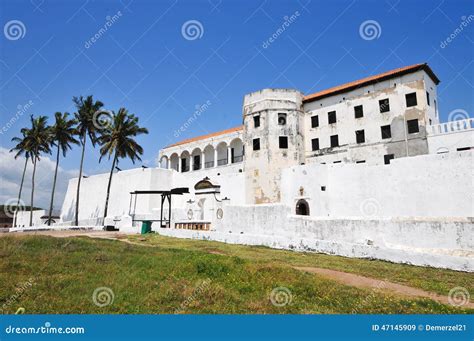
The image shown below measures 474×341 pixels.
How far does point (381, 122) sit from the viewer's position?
26.7 metres

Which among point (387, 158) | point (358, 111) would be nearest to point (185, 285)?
point (387, 158)

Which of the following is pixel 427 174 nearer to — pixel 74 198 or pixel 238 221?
pixel 238 221

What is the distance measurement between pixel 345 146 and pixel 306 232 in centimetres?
1105

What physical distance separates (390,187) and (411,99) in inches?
305

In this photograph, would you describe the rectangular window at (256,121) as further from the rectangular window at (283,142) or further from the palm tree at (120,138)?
the palm tree at (120,138)

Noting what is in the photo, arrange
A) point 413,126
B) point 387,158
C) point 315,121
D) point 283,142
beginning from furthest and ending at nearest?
1. point 315,121
2. point 283,142
3. point 387,158
4. point 413,126

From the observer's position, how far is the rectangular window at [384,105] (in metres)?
26.5

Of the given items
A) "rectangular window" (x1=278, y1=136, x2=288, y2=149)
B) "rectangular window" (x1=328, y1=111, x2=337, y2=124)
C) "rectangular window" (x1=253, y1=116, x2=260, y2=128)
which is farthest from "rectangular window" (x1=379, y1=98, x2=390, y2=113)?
"rectangular window" (x1=253, y1=116, x2=260, y2=128)

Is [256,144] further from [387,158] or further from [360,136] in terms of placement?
[387,158]

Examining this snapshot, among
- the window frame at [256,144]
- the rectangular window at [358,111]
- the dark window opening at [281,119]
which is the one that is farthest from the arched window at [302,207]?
the rectangular window at [358,111]

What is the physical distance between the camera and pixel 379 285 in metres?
9.91

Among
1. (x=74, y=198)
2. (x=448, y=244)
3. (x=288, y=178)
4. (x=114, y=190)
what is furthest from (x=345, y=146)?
(x=74, y=198)

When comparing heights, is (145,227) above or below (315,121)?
below

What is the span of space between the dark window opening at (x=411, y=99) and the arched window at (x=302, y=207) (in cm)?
1134
